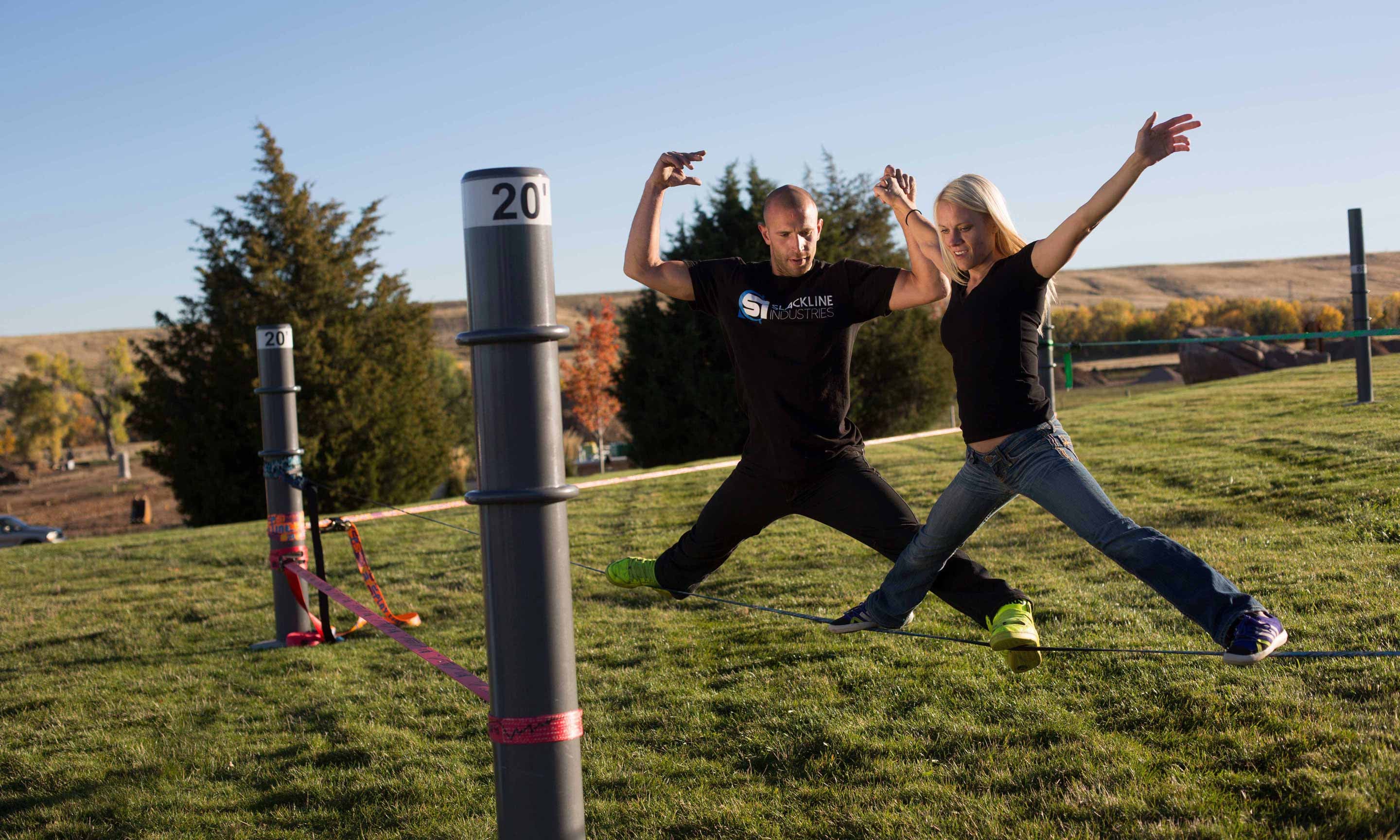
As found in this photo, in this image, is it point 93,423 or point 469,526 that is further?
point 93,423

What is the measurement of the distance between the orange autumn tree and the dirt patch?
70.6 ft

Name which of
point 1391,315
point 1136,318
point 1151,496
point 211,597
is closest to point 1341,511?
point 1151,496

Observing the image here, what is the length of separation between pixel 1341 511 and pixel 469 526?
873cm

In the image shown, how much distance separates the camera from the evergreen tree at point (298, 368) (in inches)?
1202

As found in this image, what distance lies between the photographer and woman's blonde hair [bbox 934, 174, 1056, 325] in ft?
11.8

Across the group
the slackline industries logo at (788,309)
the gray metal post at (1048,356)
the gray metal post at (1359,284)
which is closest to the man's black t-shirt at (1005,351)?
the slackline industries logo at (788,309)

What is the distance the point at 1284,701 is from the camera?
4332 mm

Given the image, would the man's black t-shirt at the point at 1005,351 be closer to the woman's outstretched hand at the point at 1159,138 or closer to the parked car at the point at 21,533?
the woman's outstretched hand at the point at 1159,138

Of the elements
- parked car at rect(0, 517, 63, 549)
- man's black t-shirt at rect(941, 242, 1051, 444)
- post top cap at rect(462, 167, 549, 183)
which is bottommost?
parked car at rect(0, 517, 63, 549)

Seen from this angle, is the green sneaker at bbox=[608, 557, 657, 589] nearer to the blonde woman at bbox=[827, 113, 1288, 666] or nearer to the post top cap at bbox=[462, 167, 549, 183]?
the blonde woman at bbox=[827, 113, 1288, 666]

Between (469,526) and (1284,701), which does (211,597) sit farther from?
(1284,701)

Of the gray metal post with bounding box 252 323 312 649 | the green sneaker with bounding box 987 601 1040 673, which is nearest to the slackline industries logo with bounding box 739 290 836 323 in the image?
the green sneaker with bounding box 987 601 1040 673

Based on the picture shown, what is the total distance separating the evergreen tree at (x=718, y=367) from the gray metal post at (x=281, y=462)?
64.4 ft

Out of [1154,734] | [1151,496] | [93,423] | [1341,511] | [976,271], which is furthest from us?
[93,423]
